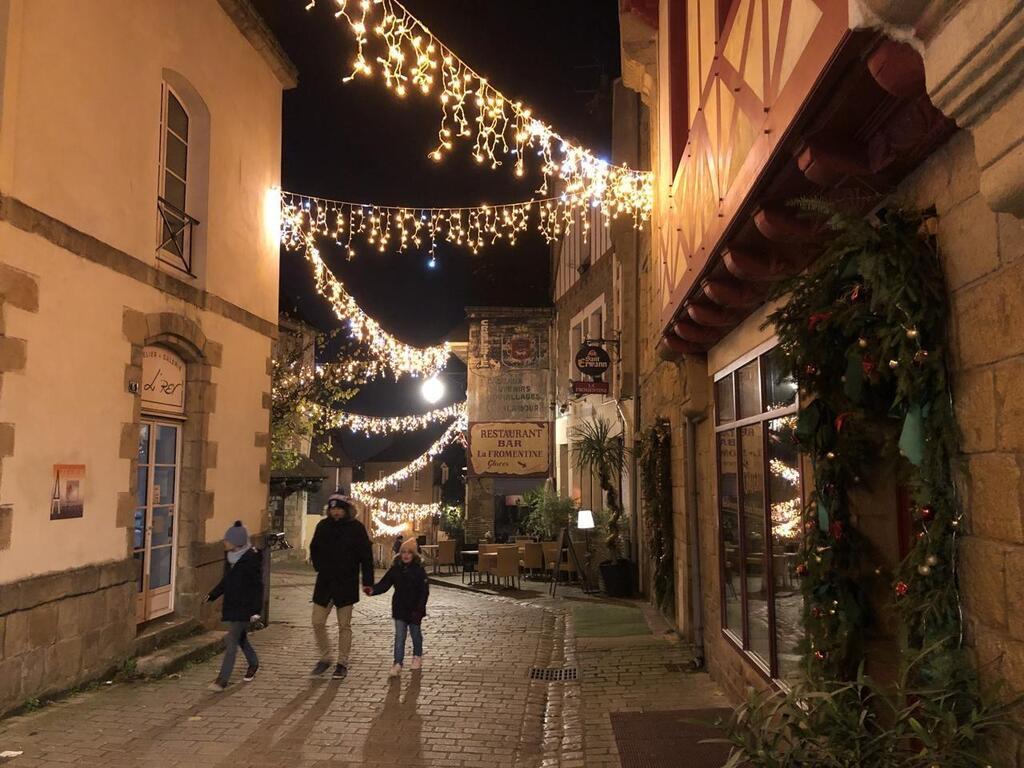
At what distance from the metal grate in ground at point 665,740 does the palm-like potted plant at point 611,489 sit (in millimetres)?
6520

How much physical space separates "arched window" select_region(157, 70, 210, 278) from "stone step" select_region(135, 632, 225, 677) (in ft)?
12.5

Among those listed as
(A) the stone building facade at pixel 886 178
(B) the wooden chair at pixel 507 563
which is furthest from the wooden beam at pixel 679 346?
(B) the wooden chair at pixel 507 563

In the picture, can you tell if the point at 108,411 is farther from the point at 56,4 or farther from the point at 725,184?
the point at 725,184

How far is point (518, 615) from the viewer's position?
1107 cm

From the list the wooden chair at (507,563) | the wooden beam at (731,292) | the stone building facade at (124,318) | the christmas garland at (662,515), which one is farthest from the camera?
the wooden chair at (507,563)

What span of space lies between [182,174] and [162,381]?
2.36 meters

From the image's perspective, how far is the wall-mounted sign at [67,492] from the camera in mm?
6195

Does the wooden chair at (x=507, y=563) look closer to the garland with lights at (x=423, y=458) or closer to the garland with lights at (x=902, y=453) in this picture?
the garland with lights at (x=423, y=458)

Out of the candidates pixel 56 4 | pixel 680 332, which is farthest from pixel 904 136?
pixel 56 4

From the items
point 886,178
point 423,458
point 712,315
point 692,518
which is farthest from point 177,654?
point 423,458

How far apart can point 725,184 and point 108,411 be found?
5452mm

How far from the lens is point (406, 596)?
723cm

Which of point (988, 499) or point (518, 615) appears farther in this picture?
point (518, 615)

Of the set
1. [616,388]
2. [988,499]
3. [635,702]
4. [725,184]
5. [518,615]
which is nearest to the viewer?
[988,499]
